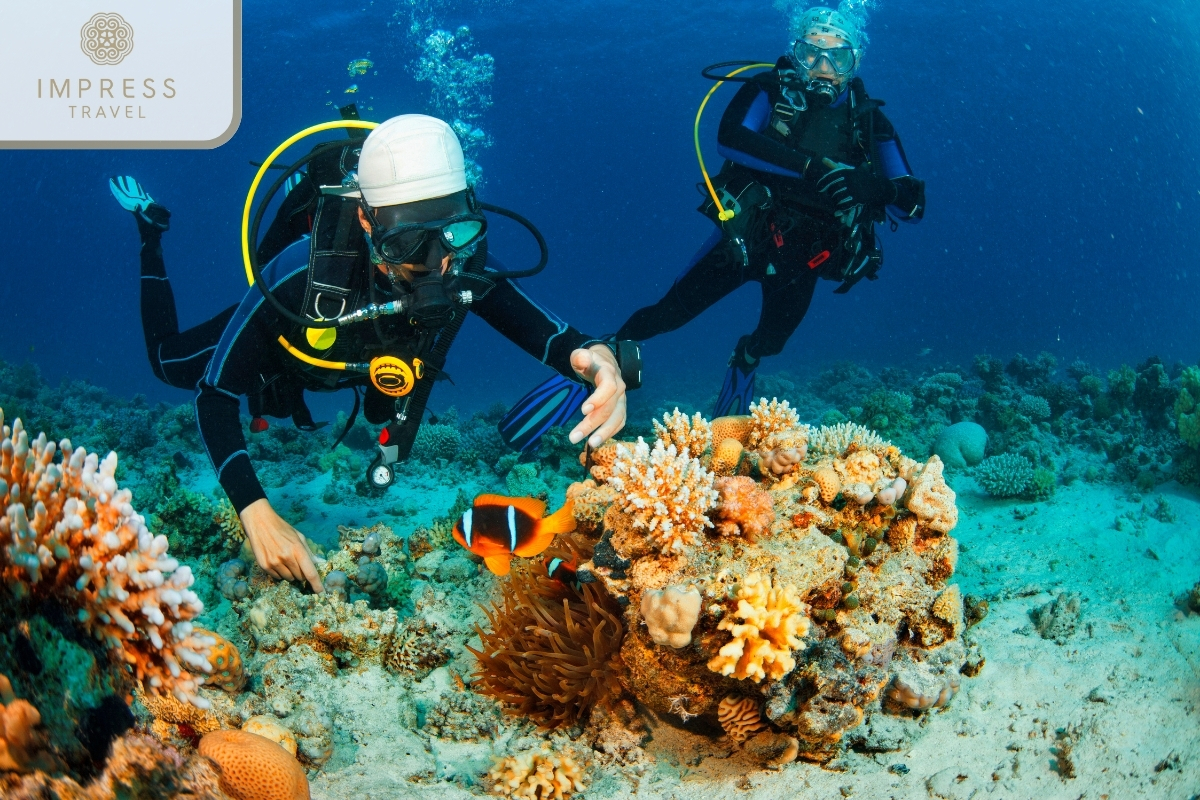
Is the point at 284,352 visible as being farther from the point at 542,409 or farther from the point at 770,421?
the point at 770,421

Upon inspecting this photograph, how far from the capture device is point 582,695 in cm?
313

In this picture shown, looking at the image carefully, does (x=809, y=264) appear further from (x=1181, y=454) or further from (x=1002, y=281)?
(x=1002, y=281)

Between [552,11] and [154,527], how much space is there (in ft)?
115

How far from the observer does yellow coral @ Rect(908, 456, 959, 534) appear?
327 cm

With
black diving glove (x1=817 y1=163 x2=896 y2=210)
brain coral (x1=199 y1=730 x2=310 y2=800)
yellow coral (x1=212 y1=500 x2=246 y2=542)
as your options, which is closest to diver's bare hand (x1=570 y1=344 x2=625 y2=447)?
brain coral (x1=199 y1=730 x2=310 y2=800)

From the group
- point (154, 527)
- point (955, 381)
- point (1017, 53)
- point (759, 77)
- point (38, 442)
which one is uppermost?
point (1017, 53)

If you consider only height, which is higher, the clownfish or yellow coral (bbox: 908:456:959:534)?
yellow coral (bbox: 908:456:959:534)

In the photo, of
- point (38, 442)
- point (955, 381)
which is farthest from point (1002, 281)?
point (38, 442)

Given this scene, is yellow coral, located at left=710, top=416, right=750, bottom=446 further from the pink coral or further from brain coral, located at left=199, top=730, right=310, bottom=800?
brain coral, located at left=199, top=730, right=310, bottom=800

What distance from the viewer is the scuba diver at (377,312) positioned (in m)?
3.44

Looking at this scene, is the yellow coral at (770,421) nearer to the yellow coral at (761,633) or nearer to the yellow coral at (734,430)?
the yellow coral at (734,430)

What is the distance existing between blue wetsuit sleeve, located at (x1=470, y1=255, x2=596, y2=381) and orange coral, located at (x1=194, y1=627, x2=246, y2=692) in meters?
2.42

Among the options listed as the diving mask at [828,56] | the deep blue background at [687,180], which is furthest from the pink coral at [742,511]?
the deep blue background at [687,180]

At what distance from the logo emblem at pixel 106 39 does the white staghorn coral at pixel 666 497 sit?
9565mm
